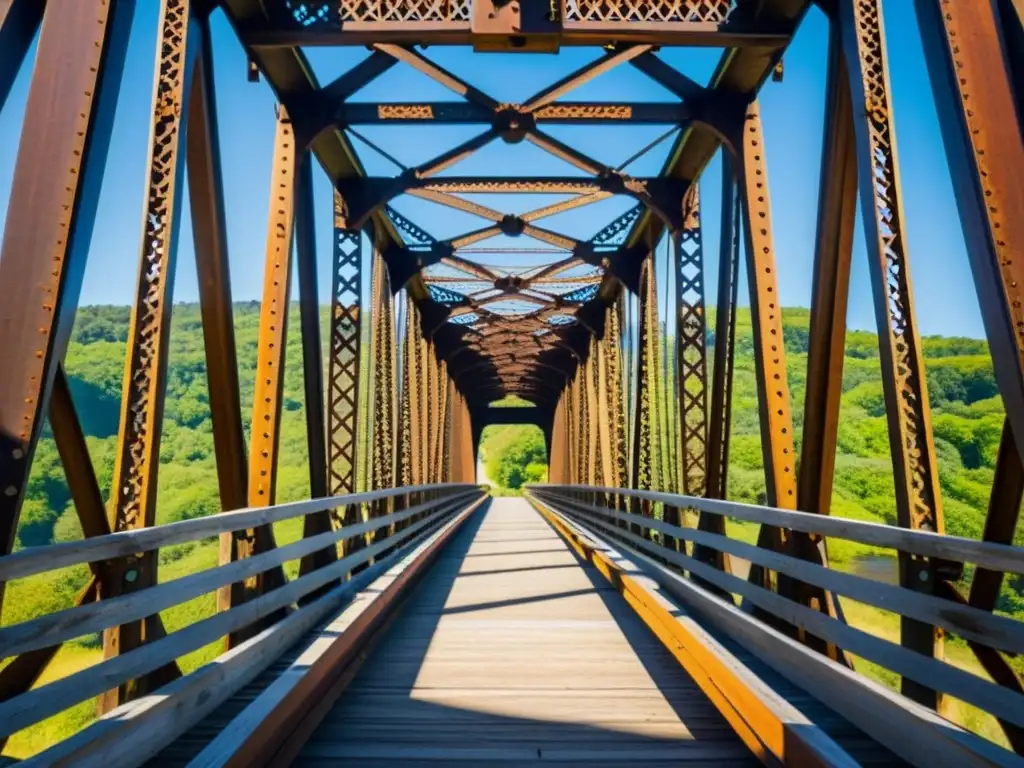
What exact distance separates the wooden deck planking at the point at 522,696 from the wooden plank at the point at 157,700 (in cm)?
41

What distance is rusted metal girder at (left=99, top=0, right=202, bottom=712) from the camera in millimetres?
4141

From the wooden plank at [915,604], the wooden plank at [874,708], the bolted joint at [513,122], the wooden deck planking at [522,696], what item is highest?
the bolted joint at [513,122]

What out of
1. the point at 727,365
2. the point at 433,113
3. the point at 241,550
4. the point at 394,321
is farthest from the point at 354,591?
the point at 394,321

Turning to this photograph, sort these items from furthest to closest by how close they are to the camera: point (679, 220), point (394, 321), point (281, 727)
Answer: point (394, 321) → point (679, 220) → point (281, 727)

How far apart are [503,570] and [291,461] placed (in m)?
44.3

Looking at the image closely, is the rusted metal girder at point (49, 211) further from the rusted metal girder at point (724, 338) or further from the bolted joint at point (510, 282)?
the bolted joint at point (510, 282)

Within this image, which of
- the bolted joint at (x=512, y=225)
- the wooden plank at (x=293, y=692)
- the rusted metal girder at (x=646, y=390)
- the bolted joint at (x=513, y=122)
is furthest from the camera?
the bolted joint at (x=512, y=225)

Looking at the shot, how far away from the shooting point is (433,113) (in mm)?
7840

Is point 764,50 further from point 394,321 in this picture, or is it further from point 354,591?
point 394,321

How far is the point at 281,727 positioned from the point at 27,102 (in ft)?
10.3

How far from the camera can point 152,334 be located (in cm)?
436

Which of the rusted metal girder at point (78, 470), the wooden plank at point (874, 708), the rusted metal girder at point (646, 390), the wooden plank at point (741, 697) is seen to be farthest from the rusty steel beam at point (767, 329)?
the rusted metal girder at point (646, 390)

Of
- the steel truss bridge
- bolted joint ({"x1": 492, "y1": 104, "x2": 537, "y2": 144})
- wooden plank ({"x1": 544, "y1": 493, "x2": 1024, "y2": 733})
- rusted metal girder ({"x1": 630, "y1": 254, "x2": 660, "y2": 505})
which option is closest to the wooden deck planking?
the steel truss bridge

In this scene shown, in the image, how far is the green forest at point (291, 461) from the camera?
3125cm
